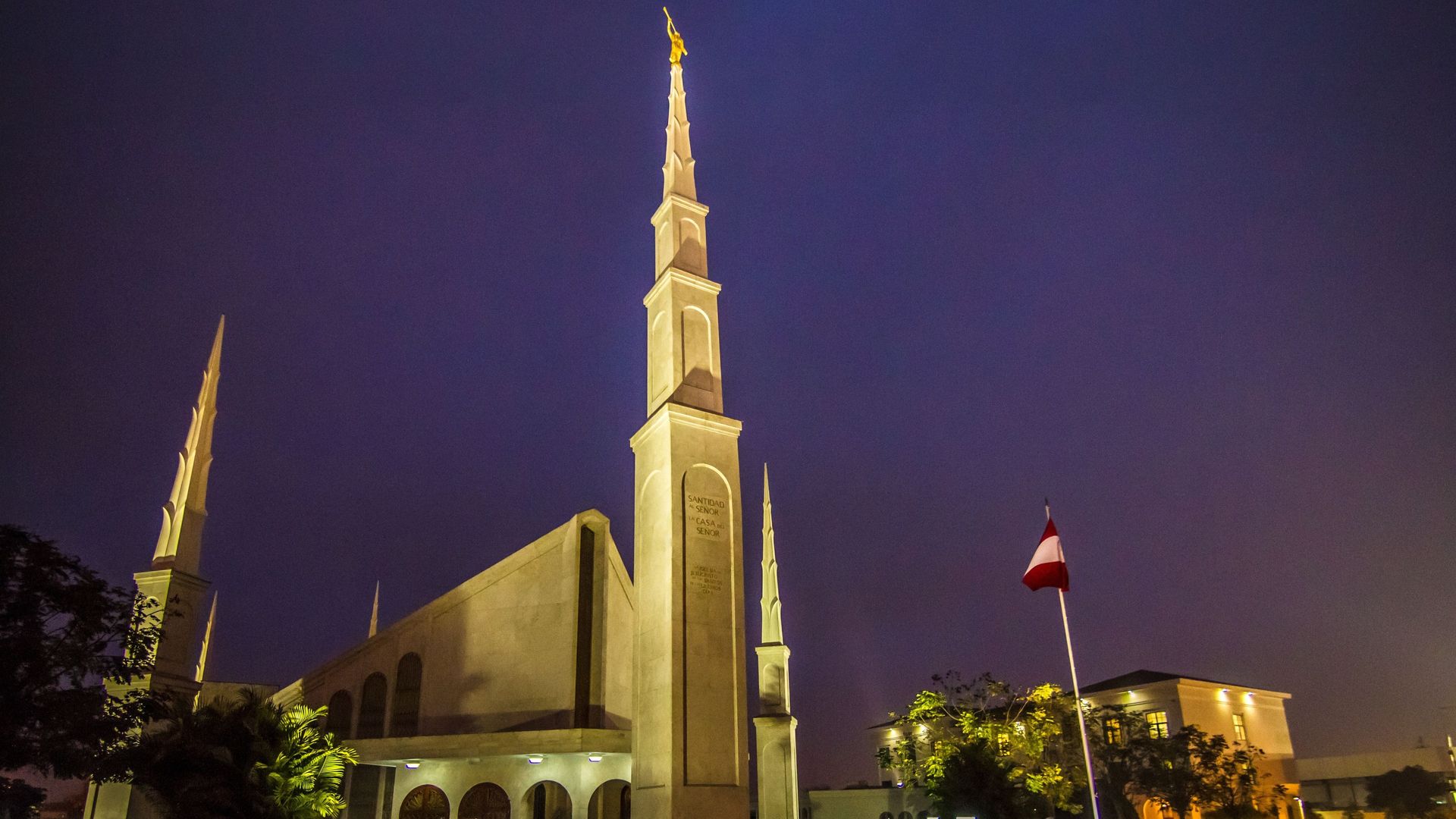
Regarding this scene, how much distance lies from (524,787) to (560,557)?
6874mm

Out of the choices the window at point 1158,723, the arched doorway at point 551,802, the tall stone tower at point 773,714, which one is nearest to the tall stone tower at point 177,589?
the arched doorway at point 551,802

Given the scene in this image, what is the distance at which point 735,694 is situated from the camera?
16.5 meters

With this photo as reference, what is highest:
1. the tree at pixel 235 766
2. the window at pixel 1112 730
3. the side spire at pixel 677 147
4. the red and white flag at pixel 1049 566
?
the side spire at pixel 677 147

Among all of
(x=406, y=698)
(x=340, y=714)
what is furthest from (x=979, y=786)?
(x=340, y=714)

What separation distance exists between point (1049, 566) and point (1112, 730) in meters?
29.7

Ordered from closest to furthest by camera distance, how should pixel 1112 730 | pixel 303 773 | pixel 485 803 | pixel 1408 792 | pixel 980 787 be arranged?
pixel 303 773 < pixel 485 803 < pixel 980 787 < pixel 1112 730 < pixel 1408 792

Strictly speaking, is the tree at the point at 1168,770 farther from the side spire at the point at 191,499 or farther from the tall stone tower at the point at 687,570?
the side spire at the point at 191,499

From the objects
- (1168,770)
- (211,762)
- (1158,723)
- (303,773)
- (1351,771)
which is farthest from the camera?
(1351,771)

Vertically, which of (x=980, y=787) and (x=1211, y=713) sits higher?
(x=1211, y=713)

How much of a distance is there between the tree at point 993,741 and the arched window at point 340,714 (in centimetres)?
1880

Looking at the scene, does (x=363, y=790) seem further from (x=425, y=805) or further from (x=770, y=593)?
(x=770, y=593)

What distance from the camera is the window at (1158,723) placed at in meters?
50.9

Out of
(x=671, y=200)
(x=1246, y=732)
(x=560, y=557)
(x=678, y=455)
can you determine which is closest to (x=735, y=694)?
(x=678, y=455)

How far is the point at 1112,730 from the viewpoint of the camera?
150 ft
